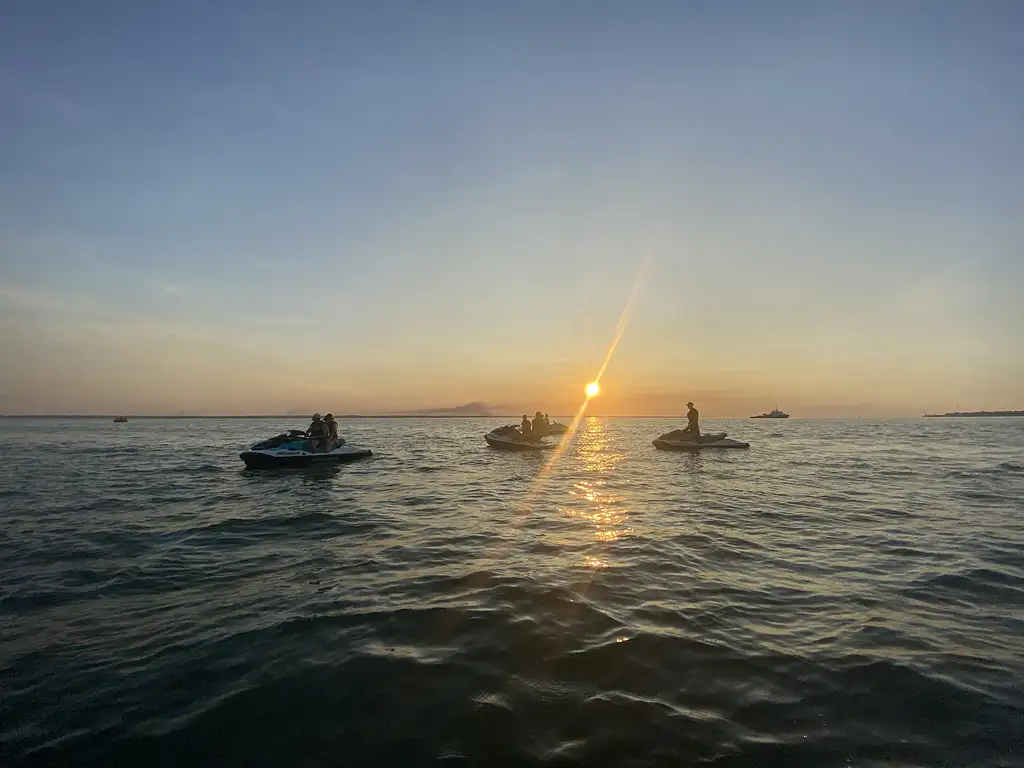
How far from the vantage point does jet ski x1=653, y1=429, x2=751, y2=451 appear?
123 feet

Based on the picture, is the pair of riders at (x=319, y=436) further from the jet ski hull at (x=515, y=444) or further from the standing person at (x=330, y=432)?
the jet ski hull at (x=515, y=444)

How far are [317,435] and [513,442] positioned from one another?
15.3 metres

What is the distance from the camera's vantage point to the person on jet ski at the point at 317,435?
28.1 meters

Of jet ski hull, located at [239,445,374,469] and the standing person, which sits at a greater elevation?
the standing person


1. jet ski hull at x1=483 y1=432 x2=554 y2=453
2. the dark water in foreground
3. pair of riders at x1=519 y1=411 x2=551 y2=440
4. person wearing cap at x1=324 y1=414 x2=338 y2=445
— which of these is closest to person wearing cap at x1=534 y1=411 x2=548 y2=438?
pair of riders at x1=519 y1=411 x2=551 y2=440

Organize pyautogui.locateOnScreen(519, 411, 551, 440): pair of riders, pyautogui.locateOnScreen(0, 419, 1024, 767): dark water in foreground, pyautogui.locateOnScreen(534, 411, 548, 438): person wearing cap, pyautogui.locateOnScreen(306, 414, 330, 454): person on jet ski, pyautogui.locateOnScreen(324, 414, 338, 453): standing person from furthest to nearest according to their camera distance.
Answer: pyautogui.locateOnScreen(534, 411, 548, 438): person wearing cap, pyautogui.locateOnScreen(519, 411, 551, 440): pair of riders, pyautogui.locateOnScreen(324, 414, 338, 453): standing person, pyautogui.locateOnScreen(306, 414, 330, 454): person on jet ski, pyautogui.locateOnScreen(0, 419, 1024, 767): dark water in foreground

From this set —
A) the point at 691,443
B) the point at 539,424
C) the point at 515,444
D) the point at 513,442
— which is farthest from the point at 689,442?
the point at 539,424

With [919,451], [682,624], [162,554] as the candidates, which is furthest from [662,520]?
[919,451]

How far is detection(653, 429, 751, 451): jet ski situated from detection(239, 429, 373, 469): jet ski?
22560 millimetres

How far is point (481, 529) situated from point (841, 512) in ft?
36.9

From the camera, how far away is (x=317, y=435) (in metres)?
28.8

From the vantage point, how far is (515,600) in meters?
8.41

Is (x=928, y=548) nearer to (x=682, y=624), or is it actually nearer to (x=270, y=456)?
(x=682, y=624)

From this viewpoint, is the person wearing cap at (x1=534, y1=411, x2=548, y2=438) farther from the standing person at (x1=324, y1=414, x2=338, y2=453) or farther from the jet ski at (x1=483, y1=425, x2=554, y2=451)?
the standing person at (x1=324, y1=414, x2=338, y2=453)
